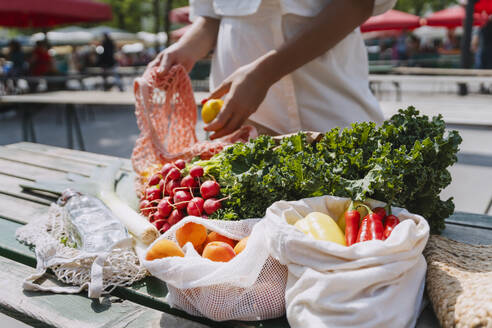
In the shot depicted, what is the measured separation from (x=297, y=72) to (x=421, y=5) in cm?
3185

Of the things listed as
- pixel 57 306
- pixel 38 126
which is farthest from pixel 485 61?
pixel 57 306

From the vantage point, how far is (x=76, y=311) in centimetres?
121

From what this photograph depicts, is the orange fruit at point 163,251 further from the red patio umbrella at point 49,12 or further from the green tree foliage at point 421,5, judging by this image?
the green tree foliage at point 421,5

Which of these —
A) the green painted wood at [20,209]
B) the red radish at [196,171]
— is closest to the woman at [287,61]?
the red radish at [196,171]

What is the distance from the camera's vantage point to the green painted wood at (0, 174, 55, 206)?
7.21 feet

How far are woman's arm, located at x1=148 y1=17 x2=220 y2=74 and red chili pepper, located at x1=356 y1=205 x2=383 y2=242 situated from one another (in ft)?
4.04

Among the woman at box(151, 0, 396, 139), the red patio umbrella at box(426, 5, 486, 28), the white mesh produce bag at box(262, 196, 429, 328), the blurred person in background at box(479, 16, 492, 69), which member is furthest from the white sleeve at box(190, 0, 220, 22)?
the red patio umbrella at box(426, 5, 486, 28)

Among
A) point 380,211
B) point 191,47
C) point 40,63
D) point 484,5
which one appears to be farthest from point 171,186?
point 484,5

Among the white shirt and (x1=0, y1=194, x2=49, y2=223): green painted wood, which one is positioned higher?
the white shirt

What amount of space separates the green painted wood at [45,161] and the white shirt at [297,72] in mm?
1207

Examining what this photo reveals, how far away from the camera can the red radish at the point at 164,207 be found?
1.55 metres

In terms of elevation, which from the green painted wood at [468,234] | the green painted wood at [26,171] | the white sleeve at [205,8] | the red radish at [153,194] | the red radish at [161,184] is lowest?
the green painted wood at [26,171]

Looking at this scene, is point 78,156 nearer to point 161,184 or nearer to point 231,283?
point 161,184

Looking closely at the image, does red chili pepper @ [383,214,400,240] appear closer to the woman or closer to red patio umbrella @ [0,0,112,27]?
the woman
